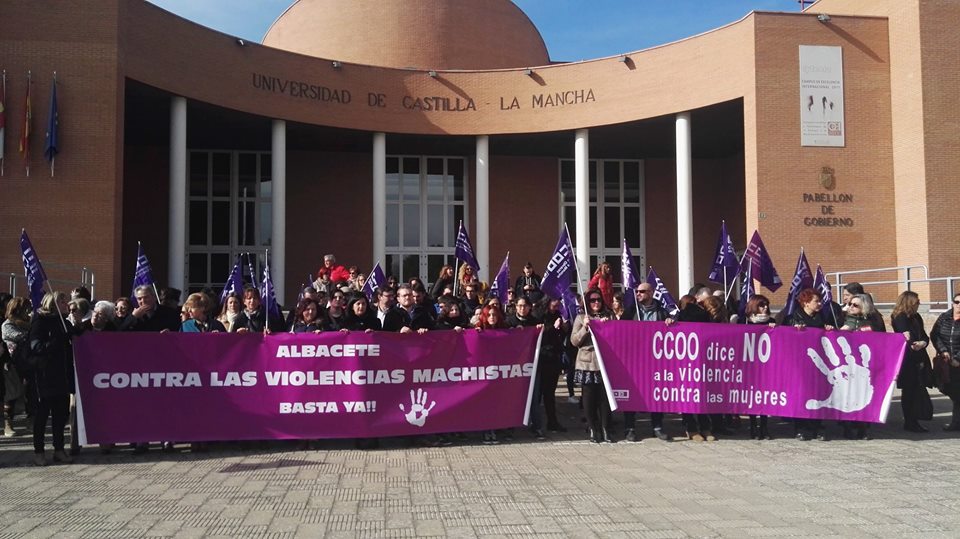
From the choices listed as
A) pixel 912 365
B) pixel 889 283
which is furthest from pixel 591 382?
pixel 889 283

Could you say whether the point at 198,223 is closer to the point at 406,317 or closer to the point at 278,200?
the point at 278,200

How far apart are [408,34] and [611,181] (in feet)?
30.4

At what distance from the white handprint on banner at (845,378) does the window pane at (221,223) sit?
851 inches

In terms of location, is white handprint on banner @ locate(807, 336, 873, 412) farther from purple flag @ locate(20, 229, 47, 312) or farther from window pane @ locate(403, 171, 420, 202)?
window pane @ locate(403, 171, 420, 202)

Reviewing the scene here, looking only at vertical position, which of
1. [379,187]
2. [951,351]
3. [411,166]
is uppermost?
[411,166]

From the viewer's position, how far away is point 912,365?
9.25 meters

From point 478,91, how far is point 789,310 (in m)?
15.6

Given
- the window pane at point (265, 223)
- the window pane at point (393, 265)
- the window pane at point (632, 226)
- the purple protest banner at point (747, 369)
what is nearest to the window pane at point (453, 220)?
the window pane at point (393, 265)

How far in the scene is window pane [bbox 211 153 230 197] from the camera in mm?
25797

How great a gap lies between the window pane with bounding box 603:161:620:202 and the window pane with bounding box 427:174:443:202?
6207 mm

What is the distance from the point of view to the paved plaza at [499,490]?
5148mm

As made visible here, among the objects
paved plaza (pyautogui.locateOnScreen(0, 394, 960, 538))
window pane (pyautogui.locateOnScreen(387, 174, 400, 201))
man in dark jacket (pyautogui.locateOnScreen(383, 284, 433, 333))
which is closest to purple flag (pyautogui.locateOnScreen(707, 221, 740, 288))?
paved plaza (pyautogui.locateOnScreen(0, 394, 960, 538))

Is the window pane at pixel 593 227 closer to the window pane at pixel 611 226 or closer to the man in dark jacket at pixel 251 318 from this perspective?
the window pane at pixel 611 226

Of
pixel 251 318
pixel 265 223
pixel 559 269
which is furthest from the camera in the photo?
pixel 265 223
